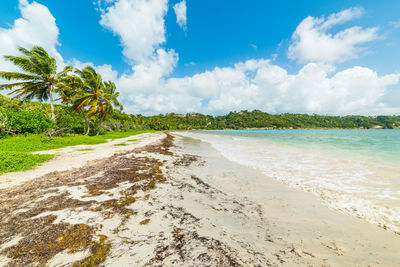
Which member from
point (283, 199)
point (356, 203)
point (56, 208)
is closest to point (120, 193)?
point (56, 208)

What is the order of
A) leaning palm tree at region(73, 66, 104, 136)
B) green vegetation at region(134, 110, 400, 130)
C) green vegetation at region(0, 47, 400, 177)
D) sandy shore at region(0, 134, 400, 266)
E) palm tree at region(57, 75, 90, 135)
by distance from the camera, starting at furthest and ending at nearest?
green vegetation at region(134, 110, 400, 130) → leaning palm tree at region(73, 66, 104, 136) → palm tree at region(57, 75, 90, 135) → green vegetation at region(0, 47, 400, 177) → sandy shore at region(0, 134, 400, 266)

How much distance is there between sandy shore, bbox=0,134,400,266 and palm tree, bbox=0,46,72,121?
21639 millimetres

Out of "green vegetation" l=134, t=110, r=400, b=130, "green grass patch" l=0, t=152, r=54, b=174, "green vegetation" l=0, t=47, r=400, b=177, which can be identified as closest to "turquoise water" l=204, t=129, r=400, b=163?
"green grass patch" l=0, t=152, r=54, b=174

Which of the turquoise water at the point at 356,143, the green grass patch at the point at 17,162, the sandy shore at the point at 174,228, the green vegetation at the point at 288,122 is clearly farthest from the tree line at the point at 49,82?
the green vegetation at the point at 288,122

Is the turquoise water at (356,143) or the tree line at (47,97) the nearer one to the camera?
the turquoise water at (356,143)

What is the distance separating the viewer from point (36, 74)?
19.0m

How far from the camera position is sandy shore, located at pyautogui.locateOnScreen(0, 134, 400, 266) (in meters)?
2.22

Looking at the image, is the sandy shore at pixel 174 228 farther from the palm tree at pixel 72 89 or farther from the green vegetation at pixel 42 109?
the palm tree at pixel 72 89

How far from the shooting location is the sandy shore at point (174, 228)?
2.22 m

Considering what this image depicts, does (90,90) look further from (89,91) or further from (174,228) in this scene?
(174,228)

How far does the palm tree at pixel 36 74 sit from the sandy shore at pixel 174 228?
71.0ft

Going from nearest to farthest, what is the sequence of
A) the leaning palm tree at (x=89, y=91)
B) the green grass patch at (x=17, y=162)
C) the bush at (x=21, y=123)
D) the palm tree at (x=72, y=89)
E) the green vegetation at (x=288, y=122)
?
1. the green grass patch at (x=17, y=162)
2. the bush at (x=21, y=123)
3. the palm tree at (x=72, y=89)
4. the leaning palm tree at (x=89, y=91)
5. the green vegetation at (x=288, y=122)

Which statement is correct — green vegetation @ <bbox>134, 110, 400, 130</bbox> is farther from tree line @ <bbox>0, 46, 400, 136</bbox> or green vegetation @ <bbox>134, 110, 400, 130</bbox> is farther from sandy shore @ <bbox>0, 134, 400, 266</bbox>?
sandy shore @ <bbox>0, 134, 400, 266</bbox>

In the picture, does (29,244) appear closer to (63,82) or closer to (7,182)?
(7,182)
